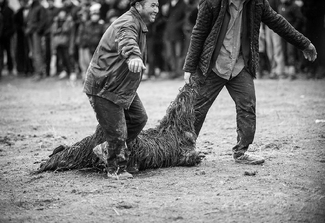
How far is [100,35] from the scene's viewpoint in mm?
15945

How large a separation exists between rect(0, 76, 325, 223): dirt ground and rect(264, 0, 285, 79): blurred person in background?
169 inches

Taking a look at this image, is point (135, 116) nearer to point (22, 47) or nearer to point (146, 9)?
point (146, 9)

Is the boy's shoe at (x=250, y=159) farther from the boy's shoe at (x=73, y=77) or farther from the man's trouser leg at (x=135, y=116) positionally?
the boy's shoe at (x=73, y=77)

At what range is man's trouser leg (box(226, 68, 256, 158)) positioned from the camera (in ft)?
20.0

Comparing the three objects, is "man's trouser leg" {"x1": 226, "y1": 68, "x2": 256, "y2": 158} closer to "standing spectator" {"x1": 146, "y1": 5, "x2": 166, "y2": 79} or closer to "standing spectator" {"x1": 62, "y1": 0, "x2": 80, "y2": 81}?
"standing spectator" {"x1": 146, "y1": 5, "x2": 166, "y2": 79}

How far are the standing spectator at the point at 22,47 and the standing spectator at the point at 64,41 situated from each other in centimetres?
207

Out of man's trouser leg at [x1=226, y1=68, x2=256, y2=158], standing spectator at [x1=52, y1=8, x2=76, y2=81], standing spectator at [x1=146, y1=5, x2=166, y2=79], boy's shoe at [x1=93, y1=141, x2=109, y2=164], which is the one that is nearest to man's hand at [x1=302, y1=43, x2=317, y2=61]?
man's trouser leg at [x1=226, y1=68, x2=256, y2=158]

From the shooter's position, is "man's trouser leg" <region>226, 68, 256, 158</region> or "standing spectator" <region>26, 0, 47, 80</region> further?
"standing spectator" <region>26, 0, 47, 80</region>

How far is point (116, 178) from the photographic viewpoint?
221 inches

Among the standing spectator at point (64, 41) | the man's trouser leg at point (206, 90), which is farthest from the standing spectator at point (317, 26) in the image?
the man's trouser leg at point (206, 90)

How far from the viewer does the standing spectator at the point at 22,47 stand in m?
19.2

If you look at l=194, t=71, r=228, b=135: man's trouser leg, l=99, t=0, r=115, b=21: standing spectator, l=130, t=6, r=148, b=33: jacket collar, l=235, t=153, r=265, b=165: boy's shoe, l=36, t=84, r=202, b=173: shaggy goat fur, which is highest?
l=99, t=0, r=115, b=21: standing spectator

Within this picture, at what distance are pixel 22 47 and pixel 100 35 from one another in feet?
15.9

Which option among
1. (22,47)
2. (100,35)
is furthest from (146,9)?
(22,47)
